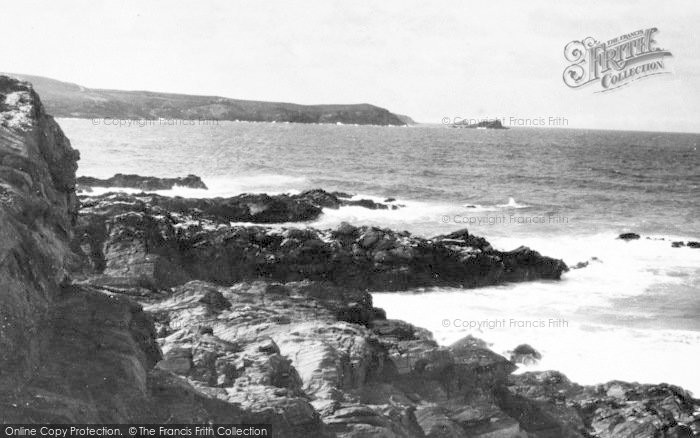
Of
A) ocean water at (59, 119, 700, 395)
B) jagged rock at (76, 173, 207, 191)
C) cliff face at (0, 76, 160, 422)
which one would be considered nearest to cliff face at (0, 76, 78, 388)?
cliff face at (0, 76, 160, 422)

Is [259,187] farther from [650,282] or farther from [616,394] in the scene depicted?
[616,394]

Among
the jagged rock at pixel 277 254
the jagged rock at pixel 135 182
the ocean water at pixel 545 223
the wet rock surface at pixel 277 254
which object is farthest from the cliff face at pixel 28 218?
the jagged rock at pixel 135 182

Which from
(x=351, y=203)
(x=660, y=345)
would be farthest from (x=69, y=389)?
(x=351, y=203)

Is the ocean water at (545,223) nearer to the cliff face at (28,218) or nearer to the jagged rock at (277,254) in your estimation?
the jagged rock at (277,254)

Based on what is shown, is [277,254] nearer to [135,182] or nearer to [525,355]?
[525,355]

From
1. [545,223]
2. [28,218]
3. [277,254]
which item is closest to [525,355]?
[277,254]
